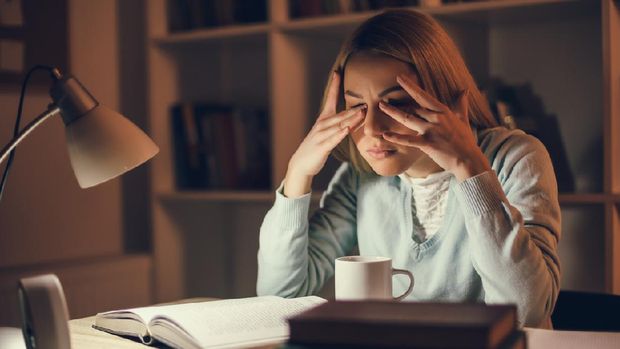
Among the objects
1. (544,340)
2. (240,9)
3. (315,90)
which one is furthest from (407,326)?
(240,9)

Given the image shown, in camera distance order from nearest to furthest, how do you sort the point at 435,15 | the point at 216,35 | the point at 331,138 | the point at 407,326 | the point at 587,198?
the point at 407,326 → the point at 331,138 → the point at 587,198 → the point at 435,15 → the point at 216,35

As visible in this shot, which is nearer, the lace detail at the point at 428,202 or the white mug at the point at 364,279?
the white mug at the point at 364,279

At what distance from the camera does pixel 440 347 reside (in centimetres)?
75

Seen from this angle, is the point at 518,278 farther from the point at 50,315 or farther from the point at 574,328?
the point at 50,315

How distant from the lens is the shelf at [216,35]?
2295 mm

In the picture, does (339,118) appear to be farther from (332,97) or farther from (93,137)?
(93,137)

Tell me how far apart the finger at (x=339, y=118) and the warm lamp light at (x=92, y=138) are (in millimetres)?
426

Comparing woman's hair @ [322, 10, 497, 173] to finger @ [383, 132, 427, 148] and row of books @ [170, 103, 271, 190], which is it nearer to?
finger @ [383, 132, 427, 148]

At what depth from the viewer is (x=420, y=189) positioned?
1569 millimetres

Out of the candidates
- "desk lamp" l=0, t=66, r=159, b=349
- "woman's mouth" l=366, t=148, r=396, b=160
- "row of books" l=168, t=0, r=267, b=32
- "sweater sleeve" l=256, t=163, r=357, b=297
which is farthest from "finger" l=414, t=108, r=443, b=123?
"row of books" l=168, t=0, r=267, b=32

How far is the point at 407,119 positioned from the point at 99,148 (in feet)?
1.65

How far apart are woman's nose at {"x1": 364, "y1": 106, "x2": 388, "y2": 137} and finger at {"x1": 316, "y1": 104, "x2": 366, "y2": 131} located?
0.02m

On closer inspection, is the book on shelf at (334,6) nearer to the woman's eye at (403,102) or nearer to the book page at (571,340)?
the woman's eye at (403,102)

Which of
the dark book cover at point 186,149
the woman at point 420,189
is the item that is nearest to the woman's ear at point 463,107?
the woman at point 420,189
